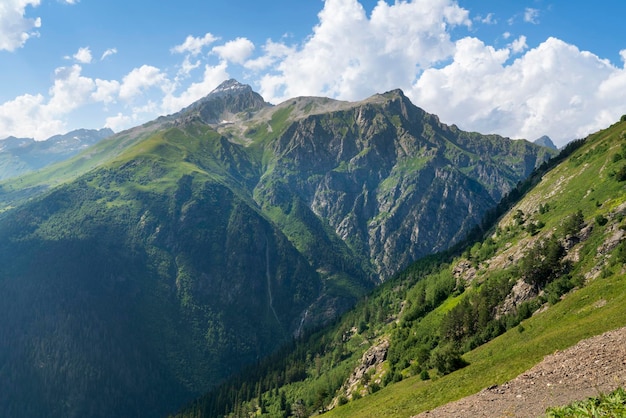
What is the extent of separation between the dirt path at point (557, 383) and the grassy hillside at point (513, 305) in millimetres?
4794

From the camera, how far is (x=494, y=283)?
115500mm

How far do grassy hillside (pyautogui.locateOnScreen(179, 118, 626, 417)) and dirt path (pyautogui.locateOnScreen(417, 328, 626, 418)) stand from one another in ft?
15.7

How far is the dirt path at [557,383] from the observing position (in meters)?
35.9

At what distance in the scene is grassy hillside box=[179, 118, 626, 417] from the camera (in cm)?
6091

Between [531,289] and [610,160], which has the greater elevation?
[610,160]

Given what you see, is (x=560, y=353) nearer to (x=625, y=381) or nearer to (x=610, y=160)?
(x=625, y=381)

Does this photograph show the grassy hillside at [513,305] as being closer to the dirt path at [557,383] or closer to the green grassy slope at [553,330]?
the green grassy slope at [553,330]

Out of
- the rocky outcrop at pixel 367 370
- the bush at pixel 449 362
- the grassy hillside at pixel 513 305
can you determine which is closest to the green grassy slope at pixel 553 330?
the grassy hillside at pixel 513 305

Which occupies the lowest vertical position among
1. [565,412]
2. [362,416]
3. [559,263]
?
[362,416]

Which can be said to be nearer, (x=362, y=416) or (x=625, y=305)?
(x=625, y=305)

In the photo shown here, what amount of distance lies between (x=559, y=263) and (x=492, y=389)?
213 ft

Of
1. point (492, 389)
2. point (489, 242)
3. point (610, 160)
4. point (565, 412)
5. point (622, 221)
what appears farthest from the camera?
point (489, 242)

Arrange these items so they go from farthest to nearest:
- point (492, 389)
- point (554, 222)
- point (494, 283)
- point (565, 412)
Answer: point (554, 222) < point (494, 283) < point (492, 389) < point (565, 412)

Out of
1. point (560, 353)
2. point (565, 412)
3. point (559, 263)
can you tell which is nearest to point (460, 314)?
point (559, 263)
